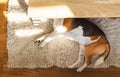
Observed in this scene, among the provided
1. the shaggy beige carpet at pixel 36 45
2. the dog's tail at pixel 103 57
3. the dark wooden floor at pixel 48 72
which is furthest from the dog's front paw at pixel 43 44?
the dog's tail at pixel 103 57

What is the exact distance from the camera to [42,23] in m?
1.56

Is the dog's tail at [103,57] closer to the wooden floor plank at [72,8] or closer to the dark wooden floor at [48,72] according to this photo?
the dark wooden floor at [48,72]

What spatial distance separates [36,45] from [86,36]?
0.34 meters

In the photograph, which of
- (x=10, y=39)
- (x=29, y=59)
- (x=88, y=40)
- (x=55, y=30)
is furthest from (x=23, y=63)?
(x=88, y=40)

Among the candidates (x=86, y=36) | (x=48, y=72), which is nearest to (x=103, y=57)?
(x=86, y=36)

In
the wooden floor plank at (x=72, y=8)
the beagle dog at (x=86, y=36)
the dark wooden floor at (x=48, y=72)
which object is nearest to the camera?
the wooden floor plank at (x=72, y=8)

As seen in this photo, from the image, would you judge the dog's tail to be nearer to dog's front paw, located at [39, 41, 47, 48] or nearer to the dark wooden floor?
the dark wooden floor

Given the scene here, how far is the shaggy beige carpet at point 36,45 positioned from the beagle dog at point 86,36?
0.28ft

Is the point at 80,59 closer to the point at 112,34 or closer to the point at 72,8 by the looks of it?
the point at 112,34

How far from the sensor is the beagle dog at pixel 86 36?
134 cm

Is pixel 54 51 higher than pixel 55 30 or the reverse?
the reverse

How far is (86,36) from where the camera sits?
1.37m

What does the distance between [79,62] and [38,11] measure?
49cm

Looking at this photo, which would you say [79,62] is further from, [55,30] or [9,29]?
[9,29]
